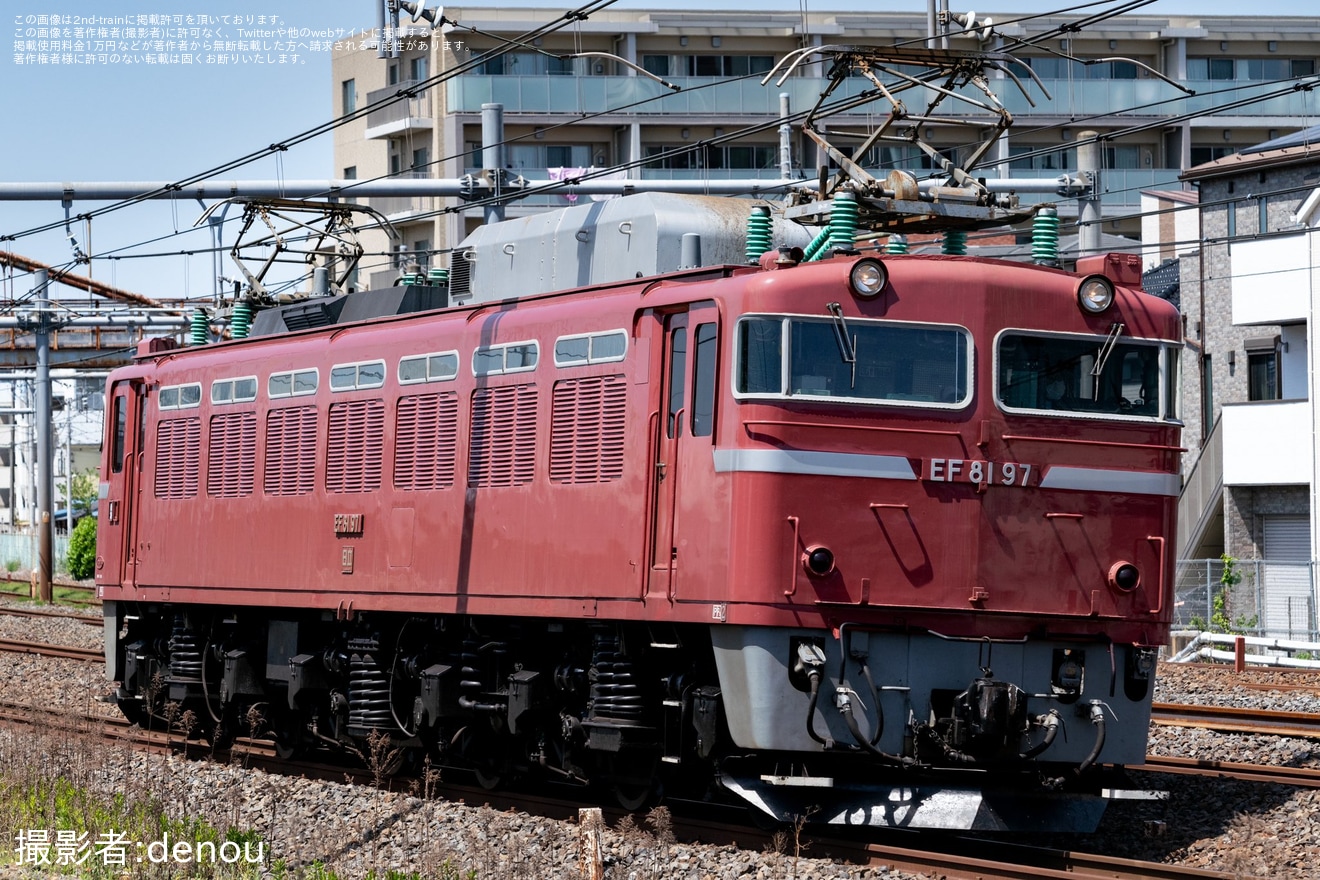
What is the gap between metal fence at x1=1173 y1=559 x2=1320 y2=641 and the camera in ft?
105

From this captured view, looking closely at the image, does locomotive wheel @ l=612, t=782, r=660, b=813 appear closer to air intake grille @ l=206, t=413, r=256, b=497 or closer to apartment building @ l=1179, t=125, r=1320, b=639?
air intake grille @ l=206, t=413, r=256, b=497

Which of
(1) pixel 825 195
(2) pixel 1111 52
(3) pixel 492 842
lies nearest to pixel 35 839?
(3) pixel 492 842

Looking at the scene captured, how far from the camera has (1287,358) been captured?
36375 mm

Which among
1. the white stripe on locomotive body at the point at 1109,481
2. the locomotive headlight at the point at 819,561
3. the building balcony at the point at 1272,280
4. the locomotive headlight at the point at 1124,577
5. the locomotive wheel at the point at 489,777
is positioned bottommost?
the locomotive wheel at the point at 489,777

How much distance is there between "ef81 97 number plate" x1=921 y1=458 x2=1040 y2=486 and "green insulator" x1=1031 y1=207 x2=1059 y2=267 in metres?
1.94

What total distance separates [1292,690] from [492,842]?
42.6ft

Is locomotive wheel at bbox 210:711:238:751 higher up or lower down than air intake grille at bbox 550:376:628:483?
lower down

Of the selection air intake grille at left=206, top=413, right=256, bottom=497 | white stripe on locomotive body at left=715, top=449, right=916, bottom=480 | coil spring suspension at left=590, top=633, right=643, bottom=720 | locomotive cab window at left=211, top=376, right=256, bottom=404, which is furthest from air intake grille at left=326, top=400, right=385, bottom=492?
white stripe on locomotive body at left=715, top=449, right=916, bottom=480

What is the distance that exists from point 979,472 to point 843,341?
1.28m

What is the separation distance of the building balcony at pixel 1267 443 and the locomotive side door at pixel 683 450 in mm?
25592

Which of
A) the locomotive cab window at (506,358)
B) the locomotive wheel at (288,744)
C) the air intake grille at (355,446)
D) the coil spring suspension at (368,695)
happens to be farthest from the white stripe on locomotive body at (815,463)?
the locomotive wheel at (288,744)

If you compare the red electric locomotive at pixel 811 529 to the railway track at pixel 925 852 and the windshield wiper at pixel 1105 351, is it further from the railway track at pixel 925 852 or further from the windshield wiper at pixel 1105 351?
A: the railway track at pixel 925 852

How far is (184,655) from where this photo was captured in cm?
1912

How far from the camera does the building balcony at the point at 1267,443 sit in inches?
1391
